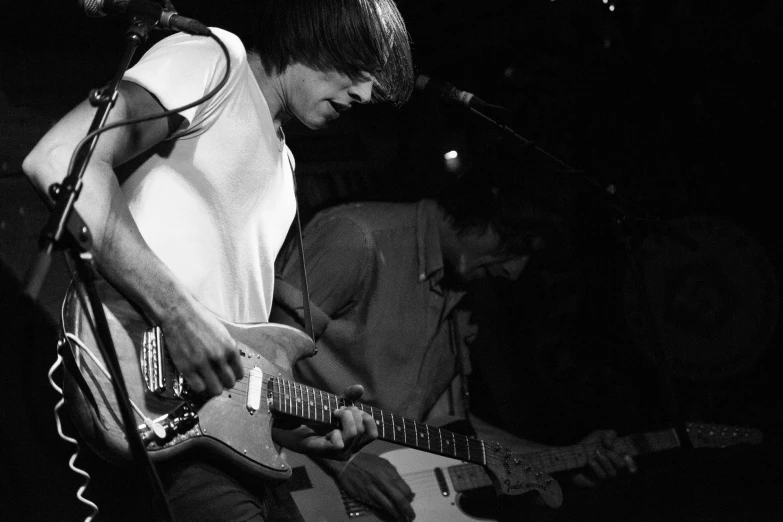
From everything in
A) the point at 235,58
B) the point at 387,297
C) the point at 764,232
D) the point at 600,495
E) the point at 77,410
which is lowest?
the point at 600,495

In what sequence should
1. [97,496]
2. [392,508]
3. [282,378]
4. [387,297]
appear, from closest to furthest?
[282,378] < [97,496] < [392,508] < [387,297]

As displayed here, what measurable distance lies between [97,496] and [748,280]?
2625 millimetres

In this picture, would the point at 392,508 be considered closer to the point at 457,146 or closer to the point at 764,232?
the point at 457,146

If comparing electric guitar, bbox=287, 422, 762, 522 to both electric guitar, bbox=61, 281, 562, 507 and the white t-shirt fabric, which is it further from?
the white t-shirt fabric

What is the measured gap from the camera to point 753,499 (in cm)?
310

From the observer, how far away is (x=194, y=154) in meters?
1.64

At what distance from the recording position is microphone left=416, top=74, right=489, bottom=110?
2711mm

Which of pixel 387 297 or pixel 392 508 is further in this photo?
pixel 387 297

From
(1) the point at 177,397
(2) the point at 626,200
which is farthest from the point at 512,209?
(1) the point at 177,397

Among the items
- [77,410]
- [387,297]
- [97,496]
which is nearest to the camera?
[77,410]

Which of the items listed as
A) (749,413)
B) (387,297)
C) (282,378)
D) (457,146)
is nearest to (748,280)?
(749,413)

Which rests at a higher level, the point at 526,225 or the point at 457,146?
the point at 457,146

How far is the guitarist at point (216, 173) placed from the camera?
1.40 meters

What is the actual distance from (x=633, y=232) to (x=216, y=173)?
1874 mm
